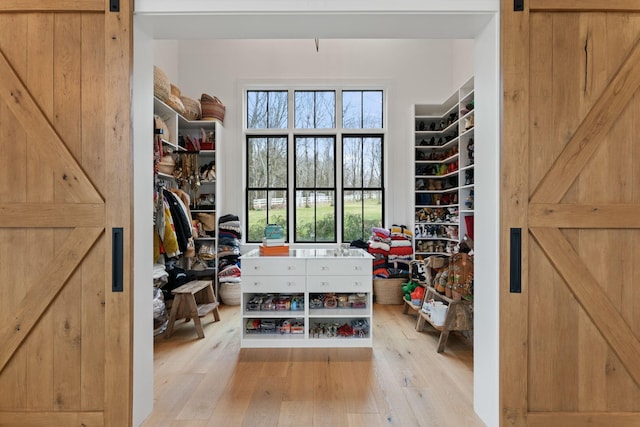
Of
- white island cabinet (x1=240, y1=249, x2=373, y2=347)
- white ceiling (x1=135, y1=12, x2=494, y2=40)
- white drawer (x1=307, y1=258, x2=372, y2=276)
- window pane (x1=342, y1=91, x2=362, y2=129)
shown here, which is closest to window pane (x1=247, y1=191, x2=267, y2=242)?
window pane (x1=342, y1=91, x2=362, y2=129)

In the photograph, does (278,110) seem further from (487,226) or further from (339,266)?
(487,226)

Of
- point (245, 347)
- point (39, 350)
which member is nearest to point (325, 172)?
point (245, 347)

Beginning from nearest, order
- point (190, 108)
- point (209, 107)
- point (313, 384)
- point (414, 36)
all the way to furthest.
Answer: point (414, 36) → point (313, 384) → point (190, 108) → point (209, 107)

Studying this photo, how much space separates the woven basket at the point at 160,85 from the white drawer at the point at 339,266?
2605 mm

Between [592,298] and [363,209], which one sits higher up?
[363,209]

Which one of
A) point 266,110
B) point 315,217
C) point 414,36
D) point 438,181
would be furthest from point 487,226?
point 266,110

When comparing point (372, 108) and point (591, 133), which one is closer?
point (591, 133)

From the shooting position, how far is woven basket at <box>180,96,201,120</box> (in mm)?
4976

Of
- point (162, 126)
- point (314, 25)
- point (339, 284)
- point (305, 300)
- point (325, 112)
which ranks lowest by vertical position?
point (305, 300)

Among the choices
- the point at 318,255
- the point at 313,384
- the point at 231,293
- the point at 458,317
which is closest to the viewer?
the point at 313,384

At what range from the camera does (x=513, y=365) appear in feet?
6.24

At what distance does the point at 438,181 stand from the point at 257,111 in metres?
3.12

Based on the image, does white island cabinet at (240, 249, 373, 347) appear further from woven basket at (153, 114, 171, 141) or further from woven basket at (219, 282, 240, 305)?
woven basket at (153, 114, 171, 141)

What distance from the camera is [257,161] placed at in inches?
229
